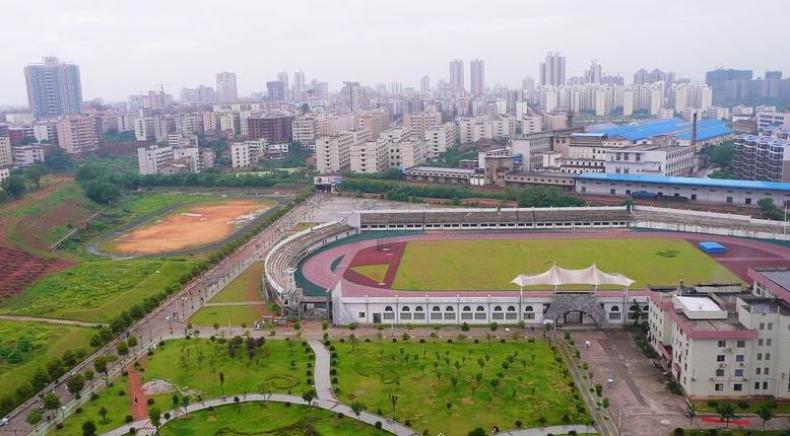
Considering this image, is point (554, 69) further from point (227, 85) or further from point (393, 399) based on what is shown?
point (393, 399)

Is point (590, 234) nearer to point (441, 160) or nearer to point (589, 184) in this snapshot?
point (589, 184)

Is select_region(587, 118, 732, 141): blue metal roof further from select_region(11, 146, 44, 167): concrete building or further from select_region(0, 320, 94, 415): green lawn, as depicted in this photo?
select_region(11, 146, 44, 167): concrete building

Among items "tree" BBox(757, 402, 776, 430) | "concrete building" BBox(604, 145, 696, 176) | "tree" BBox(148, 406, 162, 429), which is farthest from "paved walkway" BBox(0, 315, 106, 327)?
"concrete building" BBox(604, 145, 696, 176)

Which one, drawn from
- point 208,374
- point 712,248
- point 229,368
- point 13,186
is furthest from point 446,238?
point 13,186

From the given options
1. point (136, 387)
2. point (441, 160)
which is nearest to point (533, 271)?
point (136, 387)

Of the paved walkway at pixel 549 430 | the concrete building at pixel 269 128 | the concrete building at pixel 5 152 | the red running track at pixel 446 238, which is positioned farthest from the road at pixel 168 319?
the concrete building at pixel 5 152

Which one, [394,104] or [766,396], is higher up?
[394,104]
